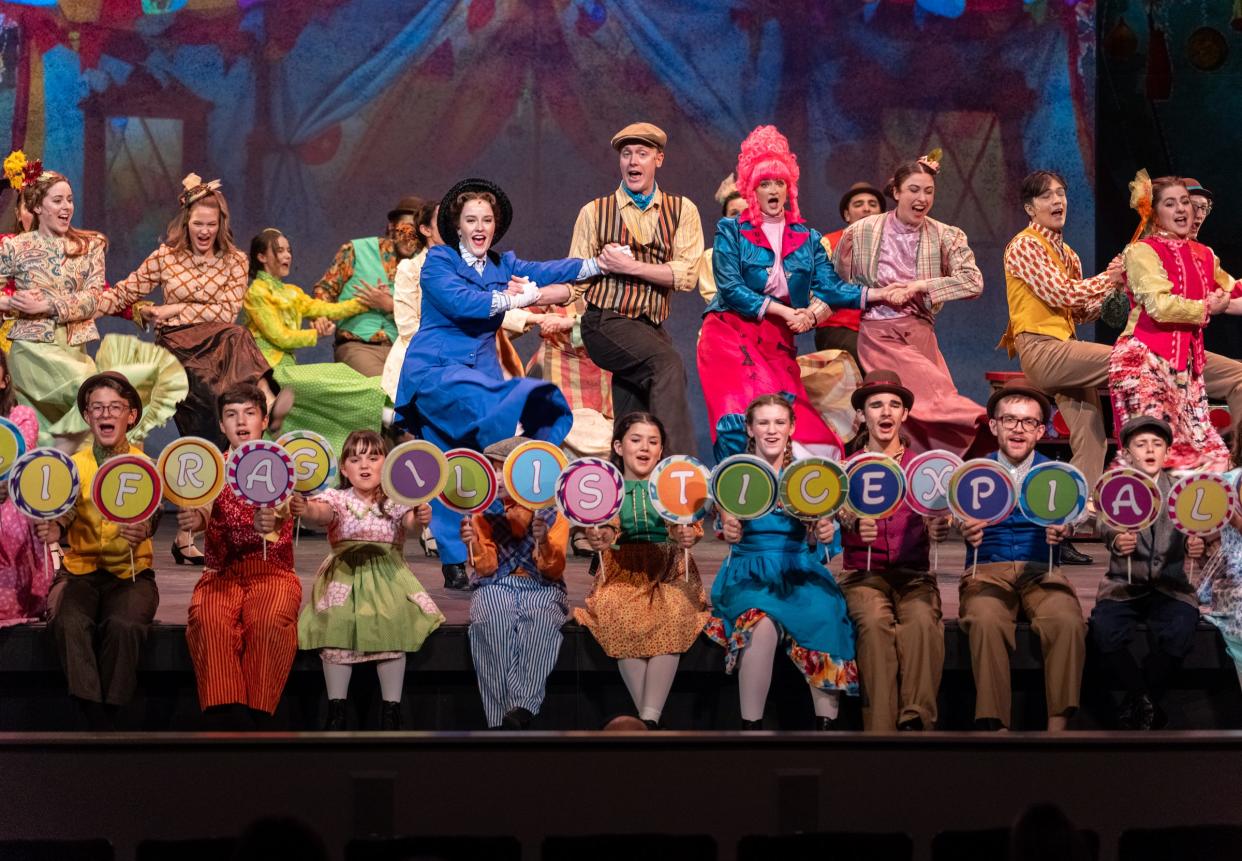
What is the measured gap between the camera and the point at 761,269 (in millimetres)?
6383

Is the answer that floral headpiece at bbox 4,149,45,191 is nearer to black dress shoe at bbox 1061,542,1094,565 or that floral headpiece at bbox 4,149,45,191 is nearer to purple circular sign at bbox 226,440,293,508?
purple circular sign at bbox 226,440,293,508

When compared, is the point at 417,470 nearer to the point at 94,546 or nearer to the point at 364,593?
the point at 364,593

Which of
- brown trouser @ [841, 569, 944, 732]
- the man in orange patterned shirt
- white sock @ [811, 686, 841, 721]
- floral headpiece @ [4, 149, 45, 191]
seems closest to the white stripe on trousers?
white sock @ [811, 686, 841, 721]

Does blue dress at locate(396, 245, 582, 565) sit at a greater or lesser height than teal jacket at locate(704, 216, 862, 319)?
lesser

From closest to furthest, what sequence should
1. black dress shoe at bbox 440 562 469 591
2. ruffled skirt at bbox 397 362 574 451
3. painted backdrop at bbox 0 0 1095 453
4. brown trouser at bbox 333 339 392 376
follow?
ruffled skirt at bbox 397 362 574 451
black dress shoe at bbox 440 562 469 591
brown trouser at bbox 333 339 392 376
painted backdrop at bbox 0 0 1095 453

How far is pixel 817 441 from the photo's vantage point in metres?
6.48

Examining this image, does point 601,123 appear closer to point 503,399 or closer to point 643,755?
point 503,399

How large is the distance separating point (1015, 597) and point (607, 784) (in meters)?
1.98

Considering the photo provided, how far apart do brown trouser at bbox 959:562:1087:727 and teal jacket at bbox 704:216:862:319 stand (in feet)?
5.76

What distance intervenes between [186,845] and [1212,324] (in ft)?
25.0

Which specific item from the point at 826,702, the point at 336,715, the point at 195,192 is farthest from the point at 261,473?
the point at 195,192

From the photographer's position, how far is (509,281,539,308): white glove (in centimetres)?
574

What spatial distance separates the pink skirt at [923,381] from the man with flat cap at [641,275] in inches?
29.8

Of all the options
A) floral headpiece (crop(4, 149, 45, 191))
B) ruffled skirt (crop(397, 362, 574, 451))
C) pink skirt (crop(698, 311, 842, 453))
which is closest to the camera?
ruffled skirt (crop(397, 362, 574, 451))
